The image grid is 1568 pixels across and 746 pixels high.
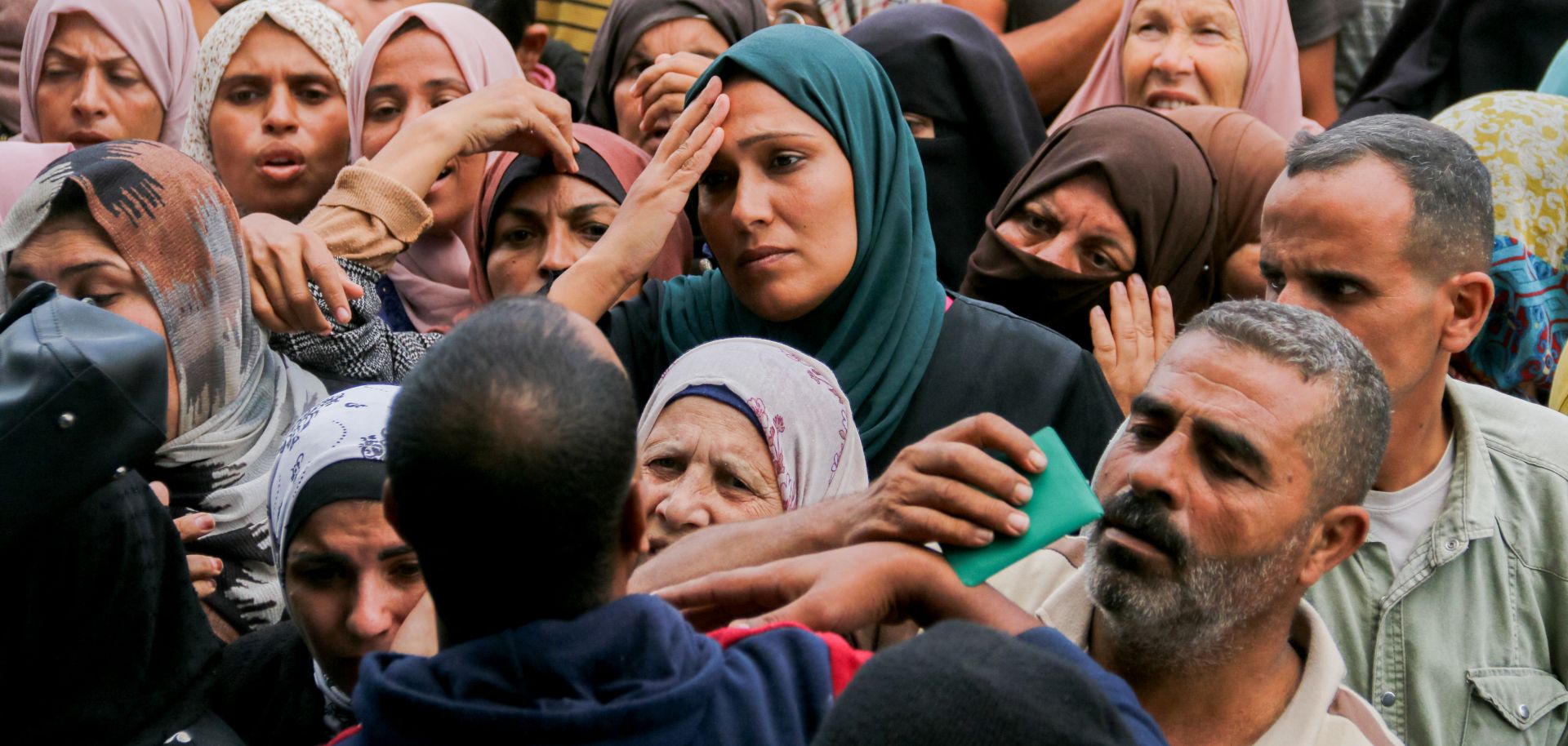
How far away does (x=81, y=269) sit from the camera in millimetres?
3020

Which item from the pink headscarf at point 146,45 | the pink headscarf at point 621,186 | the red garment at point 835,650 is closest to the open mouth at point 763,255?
the pink headscarf at point 621,186

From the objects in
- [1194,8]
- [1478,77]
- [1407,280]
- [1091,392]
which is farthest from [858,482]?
[1478,77]

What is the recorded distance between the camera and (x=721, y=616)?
2.10 m

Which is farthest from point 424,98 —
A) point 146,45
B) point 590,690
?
point 590,690

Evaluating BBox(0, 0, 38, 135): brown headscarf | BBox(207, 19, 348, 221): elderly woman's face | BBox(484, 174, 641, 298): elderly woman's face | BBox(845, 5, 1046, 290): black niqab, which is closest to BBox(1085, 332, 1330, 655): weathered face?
BBox(484, 174, 641, 298): elderly woman's face

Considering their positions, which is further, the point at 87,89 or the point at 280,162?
the point at 87,89

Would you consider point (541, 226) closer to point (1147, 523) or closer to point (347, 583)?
point (347, 583)

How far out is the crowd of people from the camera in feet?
5.54

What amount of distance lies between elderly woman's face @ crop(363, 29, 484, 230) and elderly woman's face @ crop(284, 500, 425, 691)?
5.56 feet

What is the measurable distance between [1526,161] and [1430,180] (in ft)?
3.08

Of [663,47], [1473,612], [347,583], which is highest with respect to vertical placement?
[663,47]

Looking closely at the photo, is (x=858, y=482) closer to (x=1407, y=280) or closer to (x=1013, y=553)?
(x=1013, y=553)

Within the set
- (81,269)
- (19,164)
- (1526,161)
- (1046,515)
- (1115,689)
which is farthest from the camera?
(19,164)

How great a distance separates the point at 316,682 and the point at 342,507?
1.02 feet
